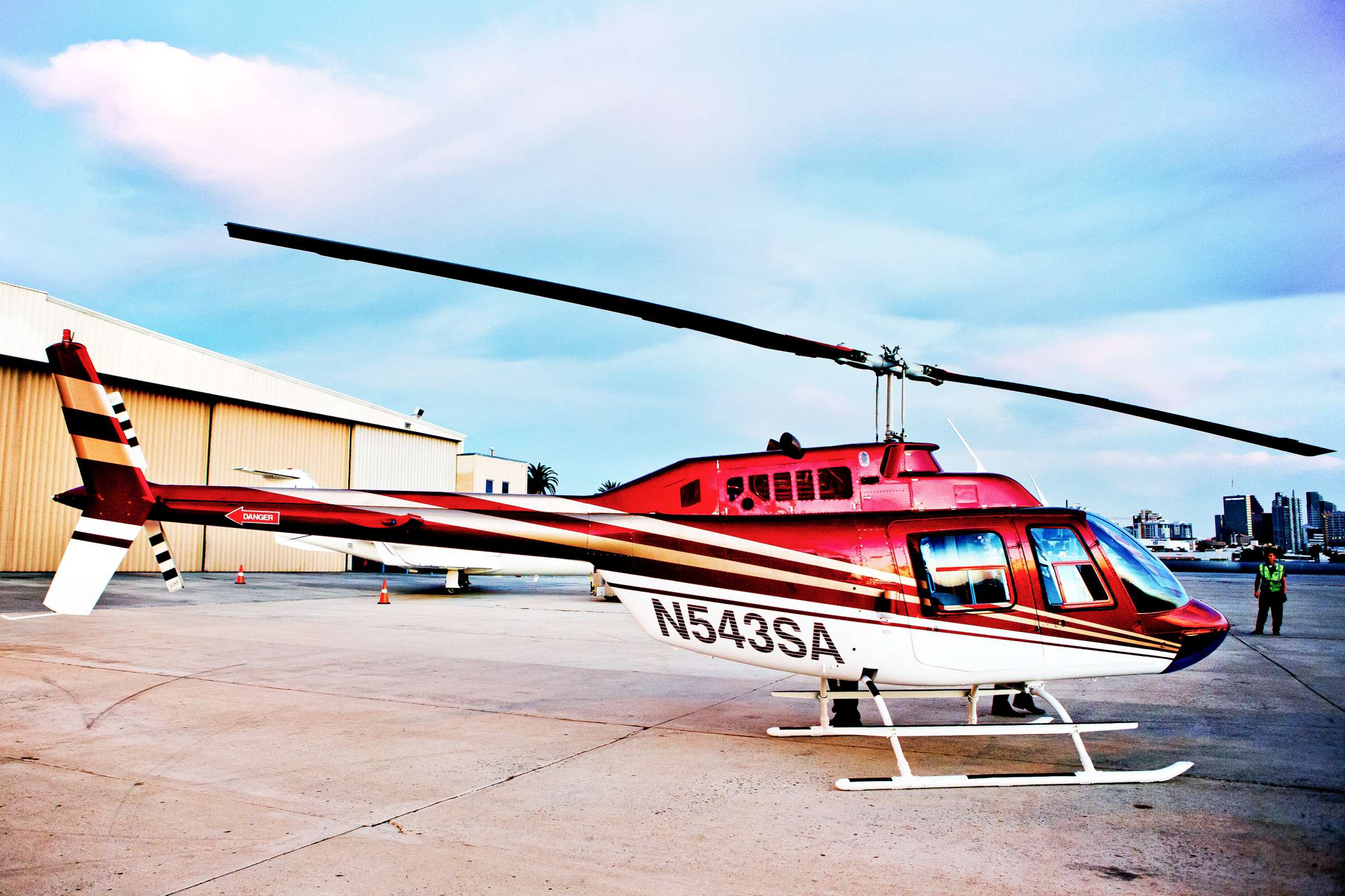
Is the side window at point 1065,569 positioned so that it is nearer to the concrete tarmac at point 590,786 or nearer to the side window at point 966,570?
the side window at point 966,570

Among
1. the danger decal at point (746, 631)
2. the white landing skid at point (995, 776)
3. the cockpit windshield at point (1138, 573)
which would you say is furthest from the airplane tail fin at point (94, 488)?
the cockpit windshield at point (1138, 573)

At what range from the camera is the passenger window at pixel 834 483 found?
7461 mm

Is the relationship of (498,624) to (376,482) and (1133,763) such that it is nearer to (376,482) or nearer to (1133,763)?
(1133,763)

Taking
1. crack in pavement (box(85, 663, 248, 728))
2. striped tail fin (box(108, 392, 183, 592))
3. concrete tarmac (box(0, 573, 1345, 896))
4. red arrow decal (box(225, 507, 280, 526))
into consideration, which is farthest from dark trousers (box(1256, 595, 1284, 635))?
striped tail fin (box(108, 392, 183, 592))

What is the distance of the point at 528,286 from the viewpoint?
235 inches

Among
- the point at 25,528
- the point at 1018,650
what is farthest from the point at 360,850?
the point at 25,528

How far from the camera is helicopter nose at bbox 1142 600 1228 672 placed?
6.61 m

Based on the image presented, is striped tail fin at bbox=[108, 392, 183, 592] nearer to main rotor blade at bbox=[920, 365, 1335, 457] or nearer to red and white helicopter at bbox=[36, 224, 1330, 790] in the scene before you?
red and white helicopter at bbox=[36, 224, 1330, 790]

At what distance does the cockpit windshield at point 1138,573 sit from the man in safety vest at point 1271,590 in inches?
450

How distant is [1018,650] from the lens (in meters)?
6.65

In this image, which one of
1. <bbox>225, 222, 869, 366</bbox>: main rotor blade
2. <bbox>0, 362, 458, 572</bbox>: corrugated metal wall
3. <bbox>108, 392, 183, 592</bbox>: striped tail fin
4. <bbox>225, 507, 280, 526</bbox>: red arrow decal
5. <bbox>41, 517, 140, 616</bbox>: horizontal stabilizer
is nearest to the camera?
<bbox>225, 222, 869, 366</bbox>: main rotor blade

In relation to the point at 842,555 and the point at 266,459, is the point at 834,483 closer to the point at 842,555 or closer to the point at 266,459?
the point at 842,555

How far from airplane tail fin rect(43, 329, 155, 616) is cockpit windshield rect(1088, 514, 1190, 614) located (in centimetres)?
895

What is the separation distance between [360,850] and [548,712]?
3.81 m
